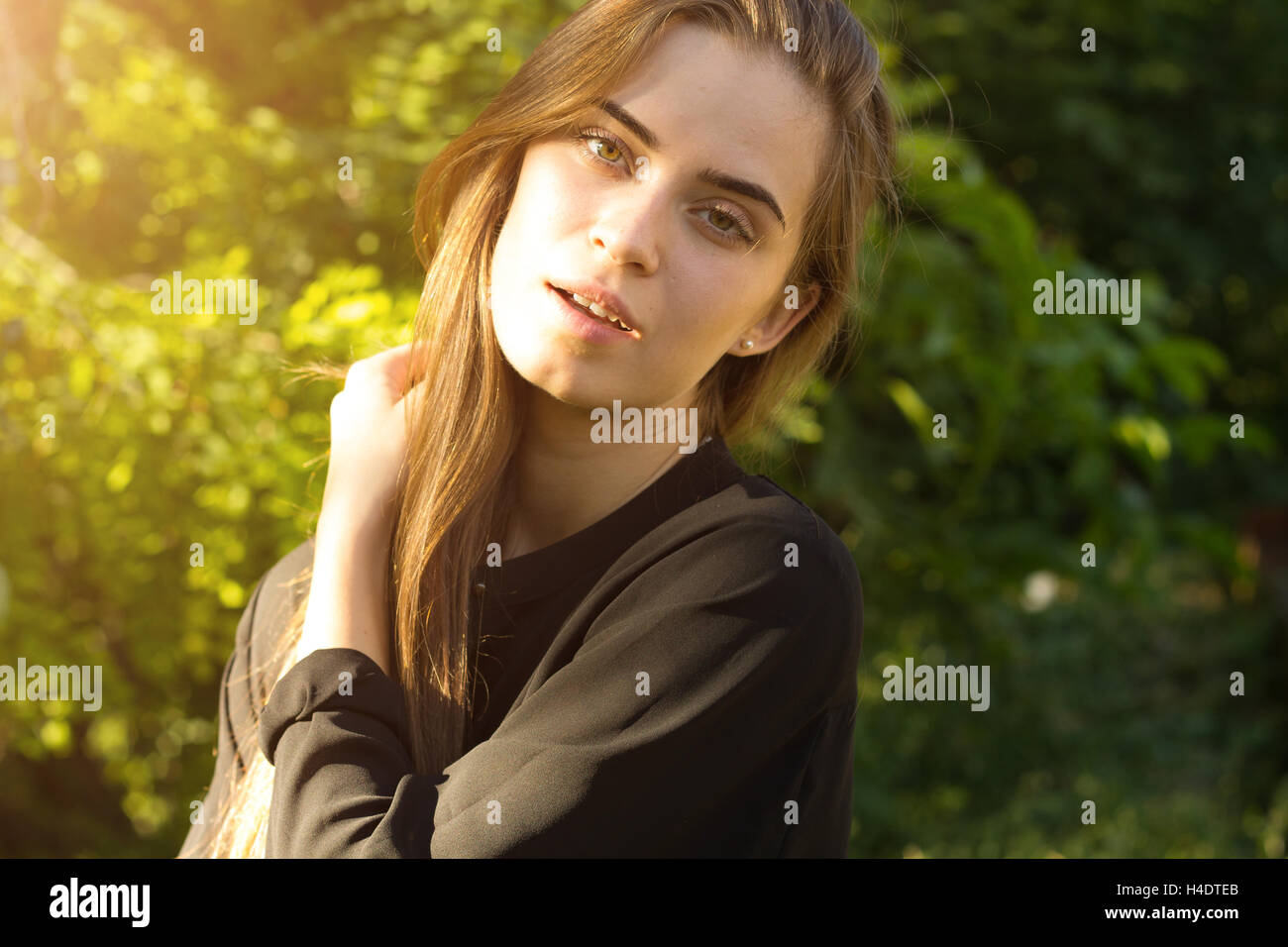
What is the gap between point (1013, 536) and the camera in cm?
375

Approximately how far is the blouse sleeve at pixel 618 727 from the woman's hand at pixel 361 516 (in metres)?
0.05

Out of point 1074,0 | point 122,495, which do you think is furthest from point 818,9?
point 1074,0

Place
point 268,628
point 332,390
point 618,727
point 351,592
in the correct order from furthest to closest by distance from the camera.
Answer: point 332,390
point 268,628
point 351,592
point 618,727

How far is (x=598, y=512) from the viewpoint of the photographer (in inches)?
52.2

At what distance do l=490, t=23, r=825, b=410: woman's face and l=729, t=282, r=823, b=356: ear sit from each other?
5.2 inches

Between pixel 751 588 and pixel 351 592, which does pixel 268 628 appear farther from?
pixel 751 588

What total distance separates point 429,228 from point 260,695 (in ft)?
2.07

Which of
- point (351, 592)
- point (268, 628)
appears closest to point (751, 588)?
point (351, 592)

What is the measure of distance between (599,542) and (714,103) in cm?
47

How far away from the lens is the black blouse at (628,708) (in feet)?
3.58

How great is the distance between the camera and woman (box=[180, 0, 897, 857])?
112cm

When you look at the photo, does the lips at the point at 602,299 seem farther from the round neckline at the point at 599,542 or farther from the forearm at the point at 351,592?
the forearm at the point at 351,592
